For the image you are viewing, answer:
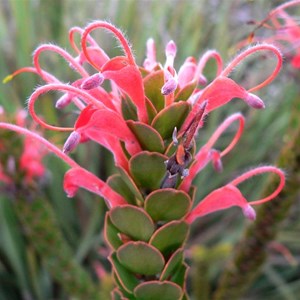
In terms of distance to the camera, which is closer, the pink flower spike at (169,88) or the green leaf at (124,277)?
the pink flower spike at (169,88)

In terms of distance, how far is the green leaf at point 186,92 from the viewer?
0.79m

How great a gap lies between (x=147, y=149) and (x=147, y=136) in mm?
24

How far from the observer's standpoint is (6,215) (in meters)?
2.41

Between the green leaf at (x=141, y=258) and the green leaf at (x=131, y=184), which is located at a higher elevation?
the green leaf at (x=131, y=184)

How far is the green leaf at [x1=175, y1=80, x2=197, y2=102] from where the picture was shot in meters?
0.79

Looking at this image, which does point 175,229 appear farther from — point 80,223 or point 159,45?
point 159,45

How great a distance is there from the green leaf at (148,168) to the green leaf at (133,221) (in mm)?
41

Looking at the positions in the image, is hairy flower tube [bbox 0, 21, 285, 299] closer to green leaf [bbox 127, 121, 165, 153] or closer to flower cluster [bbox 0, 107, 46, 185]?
green leaf [bbox 127, 121, 165, 153]

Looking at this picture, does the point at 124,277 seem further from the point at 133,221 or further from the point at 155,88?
the point at 155,88

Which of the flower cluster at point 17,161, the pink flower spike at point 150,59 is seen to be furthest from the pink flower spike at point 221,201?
the flower cluster at point 17,161

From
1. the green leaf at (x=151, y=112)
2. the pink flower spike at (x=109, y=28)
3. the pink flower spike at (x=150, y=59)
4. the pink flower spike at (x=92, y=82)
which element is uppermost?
the pink flower spike at (x=109, y=28)

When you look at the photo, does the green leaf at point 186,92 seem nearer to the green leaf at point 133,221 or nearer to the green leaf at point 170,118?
the green leaf at point 170,118

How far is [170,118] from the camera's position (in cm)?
75

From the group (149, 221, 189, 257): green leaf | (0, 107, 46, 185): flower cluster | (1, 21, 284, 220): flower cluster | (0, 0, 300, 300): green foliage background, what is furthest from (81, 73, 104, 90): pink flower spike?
(0, 0, 300, 300): green foliage background
